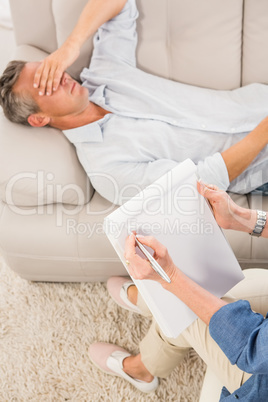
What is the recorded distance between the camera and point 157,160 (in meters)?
1.42

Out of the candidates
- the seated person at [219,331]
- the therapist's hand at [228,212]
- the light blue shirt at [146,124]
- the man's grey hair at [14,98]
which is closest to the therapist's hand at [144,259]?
the seated person at [219,331]

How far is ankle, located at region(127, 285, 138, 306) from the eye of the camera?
1.56 meters

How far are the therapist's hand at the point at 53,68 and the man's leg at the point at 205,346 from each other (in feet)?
2.77

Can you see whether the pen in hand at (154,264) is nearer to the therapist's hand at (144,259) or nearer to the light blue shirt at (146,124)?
the therapist's hand at (144,259)

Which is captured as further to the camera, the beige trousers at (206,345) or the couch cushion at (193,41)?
the couch cushion at (193,41)

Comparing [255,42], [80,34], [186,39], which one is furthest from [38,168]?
[255,42]

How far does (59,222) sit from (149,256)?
60 cm

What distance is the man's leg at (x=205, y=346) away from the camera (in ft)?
3.49

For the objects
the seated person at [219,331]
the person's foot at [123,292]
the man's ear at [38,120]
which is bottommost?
the person's foot at [123,292]

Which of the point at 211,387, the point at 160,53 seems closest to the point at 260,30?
the point at 160,53

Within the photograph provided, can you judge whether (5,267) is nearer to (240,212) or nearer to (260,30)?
(240,212)

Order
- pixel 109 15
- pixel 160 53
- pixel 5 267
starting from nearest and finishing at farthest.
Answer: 1. pixel 109 15
2. pixel 160 53
3. pixel 5 267

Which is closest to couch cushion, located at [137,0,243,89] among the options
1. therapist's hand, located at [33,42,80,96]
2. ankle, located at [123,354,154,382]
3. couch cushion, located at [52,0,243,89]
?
couch cushion, located at [52,0,243,89]

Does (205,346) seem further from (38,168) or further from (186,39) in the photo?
(186,39)
